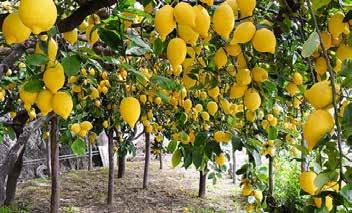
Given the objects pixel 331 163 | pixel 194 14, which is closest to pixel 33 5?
pixel 194 14

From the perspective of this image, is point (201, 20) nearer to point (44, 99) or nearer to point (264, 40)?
point (264, 40)

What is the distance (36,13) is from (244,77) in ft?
1.90

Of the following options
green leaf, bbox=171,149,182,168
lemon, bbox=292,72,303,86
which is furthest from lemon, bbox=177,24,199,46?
green leaf, bbox=171,149,182,168

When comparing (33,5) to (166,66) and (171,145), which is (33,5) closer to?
(171,145)

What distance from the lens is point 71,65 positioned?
0.81 metres

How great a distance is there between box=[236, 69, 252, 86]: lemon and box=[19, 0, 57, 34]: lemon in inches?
22.0

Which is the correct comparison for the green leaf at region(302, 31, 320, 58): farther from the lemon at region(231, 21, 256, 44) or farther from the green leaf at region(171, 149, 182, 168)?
the green leaf at region(171, 149, 182, 168)

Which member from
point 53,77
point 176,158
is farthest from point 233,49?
point 176,158

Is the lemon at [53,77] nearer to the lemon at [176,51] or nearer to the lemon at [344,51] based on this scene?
the lemon at [176,51]

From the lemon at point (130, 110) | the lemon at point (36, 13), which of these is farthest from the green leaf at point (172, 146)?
the lemon at point (36, 13)

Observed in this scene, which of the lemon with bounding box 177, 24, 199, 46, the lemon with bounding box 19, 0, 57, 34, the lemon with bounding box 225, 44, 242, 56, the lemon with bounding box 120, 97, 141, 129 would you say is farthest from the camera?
the lemon with bounding box 225, 44, 242, 56

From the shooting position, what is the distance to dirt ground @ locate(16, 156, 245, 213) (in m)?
4.78

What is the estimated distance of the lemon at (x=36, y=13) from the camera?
1.56 ft

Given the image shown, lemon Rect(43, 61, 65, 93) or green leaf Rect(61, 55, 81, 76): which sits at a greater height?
green leaf Rect(61, 55, 81, 76)
